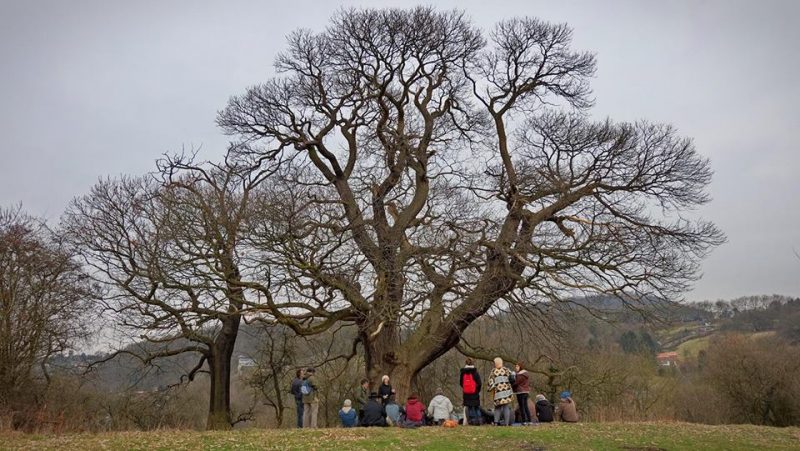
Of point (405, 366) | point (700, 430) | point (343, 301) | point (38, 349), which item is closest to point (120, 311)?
point (38, 349)

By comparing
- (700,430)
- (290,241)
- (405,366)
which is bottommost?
(700,430)

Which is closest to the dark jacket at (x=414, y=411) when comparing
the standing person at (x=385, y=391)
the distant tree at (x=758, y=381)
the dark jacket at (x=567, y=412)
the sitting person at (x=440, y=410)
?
the sitting person at (x=440, y=410)

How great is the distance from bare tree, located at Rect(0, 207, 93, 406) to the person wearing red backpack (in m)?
11.1

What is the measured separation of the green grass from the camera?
10.6m

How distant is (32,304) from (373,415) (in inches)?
394

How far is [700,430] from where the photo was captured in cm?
1277

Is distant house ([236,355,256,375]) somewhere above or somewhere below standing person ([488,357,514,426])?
above

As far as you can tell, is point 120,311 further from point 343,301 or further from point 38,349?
point 343,301

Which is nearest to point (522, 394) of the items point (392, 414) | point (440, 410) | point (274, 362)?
point (440, 410)

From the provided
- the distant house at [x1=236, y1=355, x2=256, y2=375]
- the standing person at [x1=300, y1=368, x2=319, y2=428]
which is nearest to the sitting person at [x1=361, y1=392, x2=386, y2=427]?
the standing person at [x1=300, y1=368, x2=319, y2=428]

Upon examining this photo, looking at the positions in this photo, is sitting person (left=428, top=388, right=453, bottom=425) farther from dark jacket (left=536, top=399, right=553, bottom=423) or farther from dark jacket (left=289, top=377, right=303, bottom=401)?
dark jacket (left=289, top=377, right=303, bottom=401)

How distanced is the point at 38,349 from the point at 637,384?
25.5 meters

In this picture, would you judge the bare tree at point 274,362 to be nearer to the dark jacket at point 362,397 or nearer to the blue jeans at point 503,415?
the dark jacket at point 362,397

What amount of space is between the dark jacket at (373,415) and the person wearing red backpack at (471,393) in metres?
1.93
